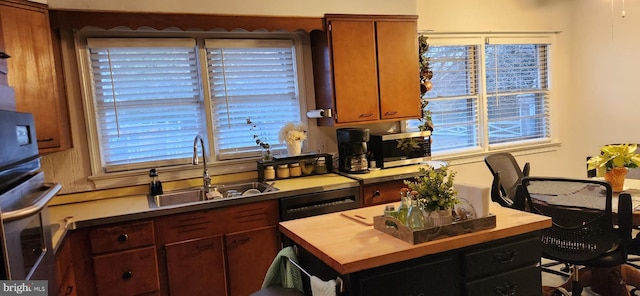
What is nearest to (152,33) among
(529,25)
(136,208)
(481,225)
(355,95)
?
(136,208)

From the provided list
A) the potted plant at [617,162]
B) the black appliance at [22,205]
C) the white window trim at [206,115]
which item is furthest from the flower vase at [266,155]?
the potted plant at [617,162]

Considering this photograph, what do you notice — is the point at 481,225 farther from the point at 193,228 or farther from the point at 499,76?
the point at 499,76

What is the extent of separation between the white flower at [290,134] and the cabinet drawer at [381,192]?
67cm

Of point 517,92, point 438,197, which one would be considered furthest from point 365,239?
point 517,92

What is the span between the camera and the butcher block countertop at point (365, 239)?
1601 millimetres

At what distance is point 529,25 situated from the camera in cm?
486

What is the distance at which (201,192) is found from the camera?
326 centimetres

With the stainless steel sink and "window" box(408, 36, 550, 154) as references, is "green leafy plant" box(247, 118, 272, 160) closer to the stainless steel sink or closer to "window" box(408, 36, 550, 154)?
the stainless steel sink

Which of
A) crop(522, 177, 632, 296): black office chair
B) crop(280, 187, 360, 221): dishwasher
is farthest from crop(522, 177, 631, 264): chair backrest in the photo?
crop(280, 187, 360, 221): dishwasher

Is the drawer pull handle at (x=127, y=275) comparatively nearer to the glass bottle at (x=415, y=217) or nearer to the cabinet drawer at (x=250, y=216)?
the cabinet drawer at (x=250, y=216)

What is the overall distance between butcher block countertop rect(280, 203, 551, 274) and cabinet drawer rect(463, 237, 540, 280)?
0.19ft

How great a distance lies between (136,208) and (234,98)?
1.21 metres

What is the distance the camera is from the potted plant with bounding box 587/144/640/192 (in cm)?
276

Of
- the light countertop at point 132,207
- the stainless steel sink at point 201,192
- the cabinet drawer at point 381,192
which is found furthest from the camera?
the cabinet drawer at point 381,192
